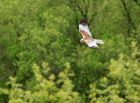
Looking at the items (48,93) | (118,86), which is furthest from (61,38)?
(118,86)

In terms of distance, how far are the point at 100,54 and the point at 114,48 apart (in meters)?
1.05

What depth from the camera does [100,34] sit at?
132 feet

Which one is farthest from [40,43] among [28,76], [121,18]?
[121,18]

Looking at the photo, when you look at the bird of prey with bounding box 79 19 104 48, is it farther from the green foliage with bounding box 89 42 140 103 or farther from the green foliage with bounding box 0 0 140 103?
the green foliage with bounding box 0 0 140 103

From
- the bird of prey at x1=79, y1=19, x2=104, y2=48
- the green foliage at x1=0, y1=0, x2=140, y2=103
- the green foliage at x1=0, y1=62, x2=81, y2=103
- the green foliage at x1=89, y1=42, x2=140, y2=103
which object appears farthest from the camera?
the green foliage at x1=0, y1=0, x2=140, y2=103

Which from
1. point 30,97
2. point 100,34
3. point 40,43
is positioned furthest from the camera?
point 100,34

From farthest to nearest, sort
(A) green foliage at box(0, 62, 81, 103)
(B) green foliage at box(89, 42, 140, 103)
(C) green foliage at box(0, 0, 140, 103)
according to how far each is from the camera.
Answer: (C) green foliage at box(0, 0, 140, 103) < (A) green foliage at box(0, 62, 81, 103) < (B) green foliage at box(89, 42, 140, 103)

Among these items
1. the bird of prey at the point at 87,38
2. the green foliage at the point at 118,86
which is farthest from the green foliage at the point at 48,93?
the bird of prey at the point at 87,38

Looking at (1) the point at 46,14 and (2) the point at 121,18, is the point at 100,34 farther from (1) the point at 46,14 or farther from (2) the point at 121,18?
(1) the point at 46,14

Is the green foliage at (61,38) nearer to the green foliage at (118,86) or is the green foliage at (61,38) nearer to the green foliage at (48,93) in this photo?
the green foliage at (118,86)

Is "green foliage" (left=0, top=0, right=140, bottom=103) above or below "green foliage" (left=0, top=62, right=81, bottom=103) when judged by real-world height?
below

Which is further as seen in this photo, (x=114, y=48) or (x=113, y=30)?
(x=113, y=30)

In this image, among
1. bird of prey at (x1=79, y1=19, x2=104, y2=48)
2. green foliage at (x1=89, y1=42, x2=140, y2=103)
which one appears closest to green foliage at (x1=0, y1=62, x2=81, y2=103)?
green foliage at (x1=89, y1=42, x2=140, y2=103)

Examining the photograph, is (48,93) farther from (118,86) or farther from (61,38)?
(61,38)
